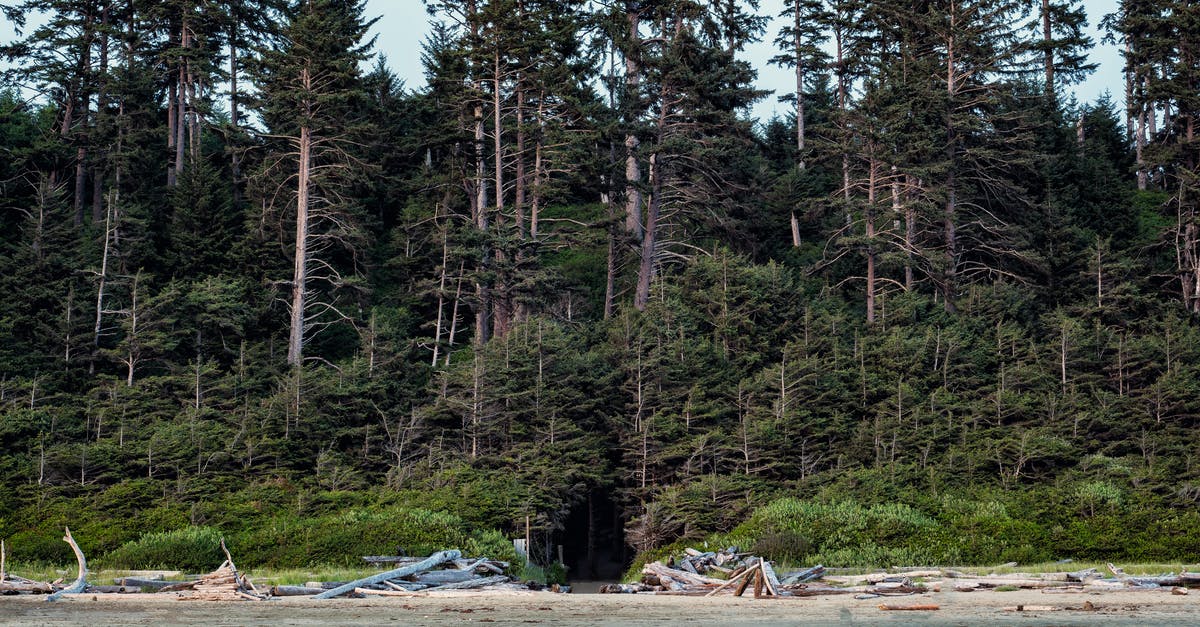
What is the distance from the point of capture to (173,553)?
2080 centimetres

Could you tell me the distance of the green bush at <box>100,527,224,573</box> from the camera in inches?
811

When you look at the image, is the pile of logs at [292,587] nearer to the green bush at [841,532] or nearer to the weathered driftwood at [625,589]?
the weathered driftwood at [625,589]

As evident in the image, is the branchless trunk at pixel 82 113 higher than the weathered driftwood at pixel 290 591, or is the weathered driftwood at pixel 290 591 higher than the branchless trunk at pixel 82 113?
the branchless trunk at pixel 82 113

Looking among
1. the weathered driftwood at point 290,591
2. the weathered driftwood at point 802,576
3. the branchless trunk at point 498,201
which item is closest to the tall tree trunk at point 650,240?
the branchless trunk at point 498,201

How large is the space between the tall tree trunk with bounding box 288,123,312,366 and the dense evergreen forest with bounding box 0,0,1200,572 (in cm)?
17

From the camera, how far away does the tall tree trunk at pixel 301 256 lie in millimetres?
33031

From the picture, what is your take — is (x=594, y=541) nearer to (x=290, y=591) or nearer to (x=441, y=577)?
(x=441, y=577)

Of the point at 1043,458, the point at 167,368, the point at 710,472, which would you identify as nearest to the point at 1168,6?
the point at 1043,458

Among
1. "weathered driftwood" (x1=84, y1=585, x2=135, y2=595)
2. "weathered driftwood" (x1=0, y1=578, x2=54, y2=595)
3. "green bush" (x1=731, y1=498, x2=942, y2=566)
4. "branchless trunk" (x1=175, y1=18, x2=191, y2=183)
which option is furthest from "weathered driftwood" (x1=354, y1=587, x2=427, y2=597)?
"branchless trunk" (x1=175, y1=18, x2=191, y2=183)

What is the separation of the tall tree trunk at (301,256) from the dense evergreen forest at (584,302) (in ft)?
0.56

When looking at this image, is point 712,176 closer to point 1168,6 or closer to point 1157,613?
point 1168,6

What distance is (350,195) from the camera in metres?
38.8

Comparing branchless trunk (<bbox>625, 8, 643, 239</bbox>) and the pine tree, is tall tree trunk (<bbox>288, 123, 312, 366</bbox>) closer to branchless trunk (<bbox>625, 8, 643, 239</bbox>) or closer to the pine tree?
the pine tree

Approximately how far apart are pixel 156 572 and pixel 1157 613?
16.4 m
